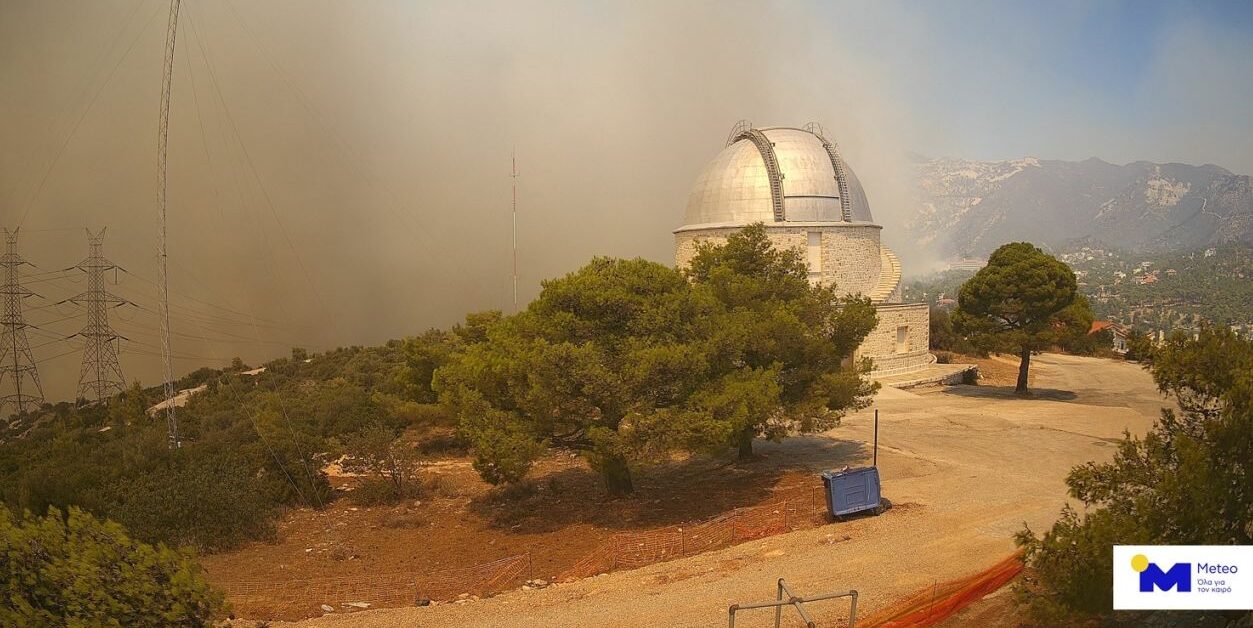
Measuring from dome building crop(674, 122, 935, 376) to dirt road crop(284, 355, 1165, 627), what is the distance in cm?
1113

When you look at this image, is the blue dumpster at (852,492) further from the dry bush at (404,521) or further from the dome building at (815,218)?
the dome building at (815,218)

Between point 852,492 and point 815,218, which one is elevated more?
point 815,218

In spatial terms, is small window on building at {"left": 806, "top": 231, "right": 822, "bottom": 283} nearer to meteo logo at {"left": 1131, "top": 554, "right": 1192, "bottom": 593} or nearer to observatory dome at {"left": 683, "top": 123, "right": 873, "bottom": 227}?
observatory dome at {"left": 683, "top": 123, "right": 873, "bottom": 227}

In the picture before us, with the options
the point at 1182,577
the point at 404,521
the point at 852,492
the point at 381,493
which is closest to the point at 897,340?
the point at 852,492

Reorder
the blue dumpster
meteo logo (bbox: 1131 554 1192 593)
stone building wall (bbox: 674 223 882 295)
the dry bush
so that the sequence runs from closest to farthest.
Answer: meteo logo (bbox: 1131 554 1192 593), the blue dumpster, the dry bush, stone building wall (bbox: 674 223 882 295)

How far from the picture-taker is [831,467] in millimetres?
18344

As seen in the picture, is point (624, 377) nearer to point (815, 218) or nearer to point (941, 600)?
point (941, 600)

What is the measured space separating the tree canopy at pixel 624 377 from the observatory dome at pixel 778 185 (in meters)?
17.0

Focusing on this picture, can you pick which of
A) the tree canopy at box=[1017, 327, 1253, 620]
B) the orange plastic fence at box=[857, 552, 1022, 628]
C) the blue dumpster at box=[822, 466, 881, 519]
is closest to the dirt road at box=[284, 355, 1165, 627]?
the blue dumpster at box=[822, 466, 881, 519]

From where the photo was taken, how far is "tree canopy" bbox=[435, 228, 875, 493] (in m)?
13.8

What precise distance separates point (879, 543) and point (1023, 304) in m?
19.9

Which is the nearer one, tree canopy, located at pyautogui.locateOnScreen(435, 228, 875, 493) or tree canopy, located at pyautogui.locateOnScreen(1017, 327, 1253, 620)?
tree canopy, located at pyautogui.locateOnScreen(1017, 327, 1253, 620)

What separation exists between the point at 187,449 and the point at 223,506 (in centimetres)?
429

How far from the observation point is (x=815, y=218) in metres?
33.5
